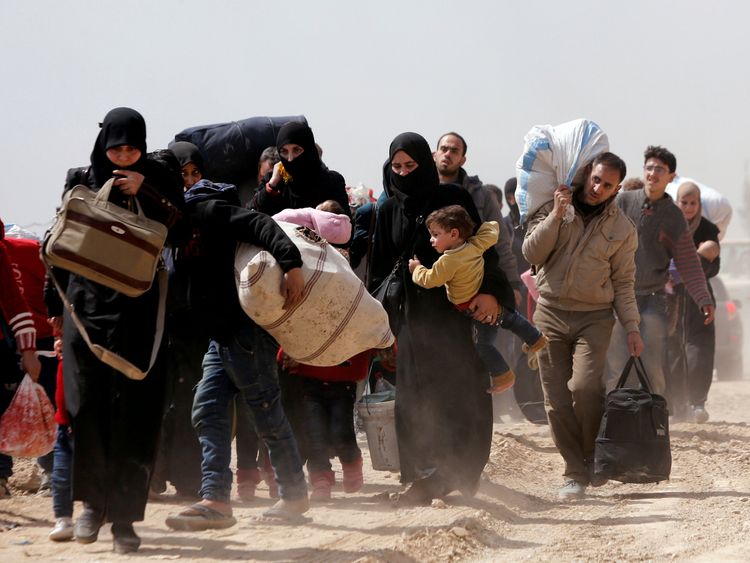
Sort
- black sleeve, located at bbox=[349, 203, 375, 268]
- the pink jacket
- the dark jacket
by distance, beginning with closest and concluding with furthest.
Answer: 1. the dark jacket
2. the pink jacket
3. black sleeve, located at bbox=[349, 203, 375, 268]

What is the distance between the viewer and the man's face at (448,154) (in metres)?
9.12

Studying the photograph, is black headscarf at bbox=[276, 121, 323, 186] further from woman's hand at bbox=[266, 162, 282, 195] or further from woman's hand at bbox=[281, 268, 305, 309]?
woman's hand at bbox=[281, 268, 305, 309]

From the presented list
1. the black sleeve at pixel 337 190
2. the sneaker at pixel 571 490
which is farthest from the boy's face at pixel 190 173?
the sneaker at pixel 571 490

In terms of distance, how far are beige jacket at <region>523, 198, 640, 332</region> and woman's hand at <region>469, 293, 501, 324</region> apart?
2.24ft

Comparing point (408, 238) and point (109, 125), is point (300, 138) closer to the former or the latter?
point (408, 238)

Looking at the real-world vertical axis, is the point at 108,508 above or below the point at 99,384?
below

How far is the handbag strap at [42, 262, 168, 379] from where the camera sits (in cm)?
577

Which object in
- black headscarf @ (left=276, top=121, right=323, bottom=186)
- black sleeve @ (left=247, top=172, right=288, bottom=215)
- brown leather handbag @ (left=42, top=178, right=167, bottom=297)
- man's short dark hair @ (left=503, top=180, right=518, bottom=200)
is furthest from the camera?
man's short dark hair @ (left=503, top=180, right=518, bottom=200)

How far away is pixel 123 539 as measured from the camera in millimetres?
5926

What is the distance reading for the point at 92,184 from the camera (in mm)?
5949

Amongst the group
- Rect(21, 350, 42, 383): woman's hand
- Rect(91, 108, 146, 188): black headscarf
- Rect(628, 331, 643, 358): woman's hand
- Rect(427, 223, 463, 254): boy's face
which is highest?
Rect(91, 108, 146, 188): black headscarf

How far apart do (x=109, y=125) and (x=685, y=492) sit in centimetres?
428

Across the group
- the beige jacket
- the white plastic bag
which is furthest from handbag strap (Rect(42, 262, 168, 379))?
the white plastic bag

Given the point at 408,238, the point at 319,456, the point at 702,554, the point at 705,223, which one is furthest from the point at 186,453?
the point at 705,223
